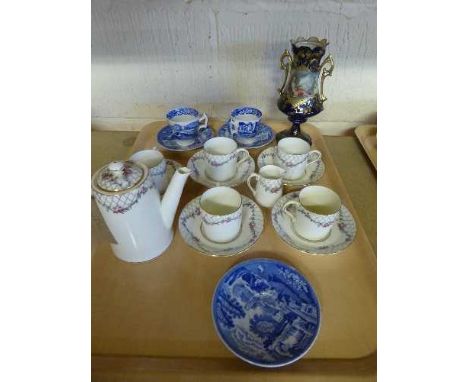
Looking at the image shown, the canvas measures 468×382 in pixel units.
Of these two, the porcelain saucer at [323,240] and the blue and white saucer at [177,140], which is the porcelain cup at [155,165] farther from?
the porcelain saucer at [323,240]

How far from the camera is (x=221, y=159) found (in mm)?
661

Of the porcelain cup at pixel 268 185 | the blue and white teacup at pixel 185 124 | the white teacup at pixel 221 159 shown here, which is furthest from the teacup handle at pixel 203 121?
the porcelain cup at pixel 268 185

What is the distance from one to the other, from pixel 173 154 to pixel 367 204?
1.54 feet

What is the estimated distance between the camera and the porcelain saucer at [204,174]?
0.69m

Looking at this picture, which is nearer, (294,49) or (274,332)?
(274,332)

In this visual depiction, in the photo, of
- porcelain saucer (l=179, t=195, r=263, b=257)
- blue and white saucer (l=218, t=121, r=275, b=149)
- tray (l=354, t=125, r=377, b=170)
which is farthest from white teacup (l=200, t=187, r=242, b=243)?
tray (l=354, t=125, r=377, b=170)

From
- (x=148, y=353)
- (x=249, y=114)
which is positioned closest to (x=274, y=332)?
(x=148, y=353)

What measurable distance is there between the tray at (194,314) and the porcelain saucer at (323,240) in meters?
0.01

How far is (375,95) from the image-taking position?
924 millimetres

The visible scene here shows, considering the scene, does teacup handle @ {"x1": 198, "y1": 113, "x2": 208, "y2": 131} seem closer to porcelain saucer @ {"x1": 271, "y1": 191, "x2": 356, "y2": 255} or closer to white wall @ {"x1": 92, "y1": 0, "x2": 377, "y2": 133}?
white wall @ {"x1": 92, "y1": 0, "x2": 377, "y2": 133}

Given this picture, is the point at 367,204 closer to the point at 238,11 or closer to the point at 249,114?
the point at 249,114

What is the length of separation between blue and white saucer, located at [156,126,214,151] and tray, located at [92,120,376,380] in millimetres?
291

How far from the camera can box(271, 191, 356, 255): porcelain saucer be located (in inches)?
21.6

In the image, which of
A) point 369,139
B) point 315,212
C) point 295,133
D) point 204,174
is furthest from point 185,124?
point 369,139
